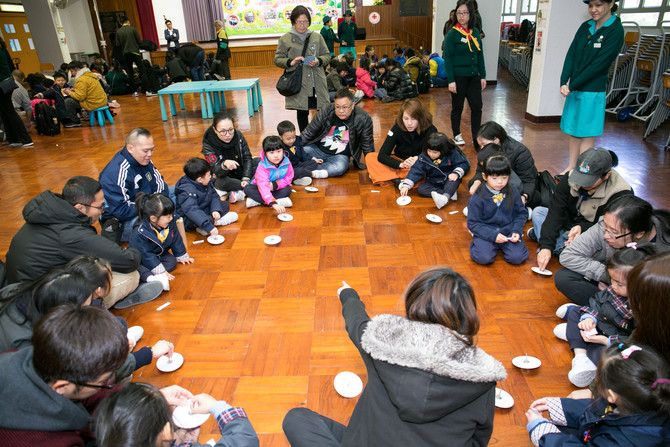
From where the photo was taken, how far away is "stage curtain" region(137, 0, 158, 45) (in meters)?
15.5

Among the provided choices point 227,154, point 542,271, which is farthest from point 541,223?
point 227,154

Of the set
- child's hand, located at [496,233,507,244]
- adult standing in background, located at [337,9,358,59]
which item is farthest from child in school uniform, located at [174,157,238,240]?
adult standing in background, located at [337,9,358,59]

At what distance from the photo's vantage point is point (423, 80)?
9.38 meters

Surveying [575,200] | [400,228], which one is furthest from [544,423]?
[400,228]

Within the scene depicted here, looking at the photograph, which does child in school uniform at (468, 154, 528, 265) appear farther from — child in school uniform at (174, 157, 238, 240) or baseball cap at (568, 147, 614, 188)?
child in school uniform at (174, 157, 238, 240)

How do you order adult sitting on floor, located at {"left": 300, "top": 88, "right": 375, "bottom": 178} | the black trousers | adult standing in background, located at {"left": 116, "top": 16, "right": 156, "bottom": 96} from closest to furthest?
1. adult sitting on floor, located at {"left": 300, "top": 88, "right": 375, "bottom": 178}
2. the black trousers
3. adult standing in background, located at {"left": 116, "top": 16, "right": 156, "bottom": 96}

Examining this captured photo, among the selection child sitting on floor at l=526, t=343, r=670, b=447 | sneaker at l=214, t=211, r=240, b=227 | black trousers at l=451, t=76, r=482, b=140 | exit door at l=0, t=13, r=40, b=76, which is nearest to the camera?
child sitting on floor at l=526, t=343, r=670, b=447

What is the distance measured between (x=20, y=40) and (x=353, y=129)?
493 inches

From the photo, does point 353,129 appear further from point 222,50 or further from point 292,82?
point 222,50

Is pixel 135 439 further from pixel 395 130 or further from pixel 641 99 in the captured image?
pixel 641 99

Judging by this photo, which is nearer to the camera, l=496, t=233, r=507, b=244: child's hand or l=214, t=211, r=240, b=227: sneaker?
l=496, t=233, r=507, b=244: child's hand

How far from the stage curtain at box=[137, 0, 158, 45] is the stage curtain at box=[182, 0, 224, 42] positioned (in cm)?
112

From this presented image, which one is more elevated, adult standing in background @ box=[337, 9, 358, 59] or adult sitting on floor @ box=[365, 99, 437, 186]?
adult standing in background @ box=[337, 9, 358, 59]

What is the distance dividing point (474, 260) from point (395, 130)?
72.2 inches
